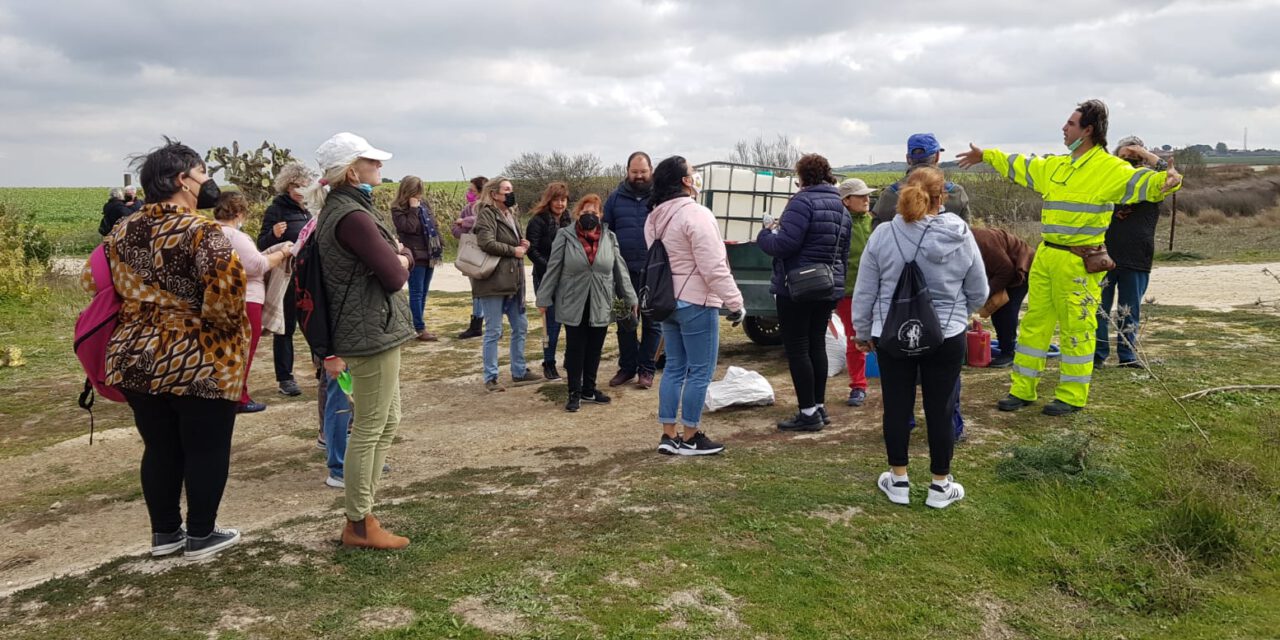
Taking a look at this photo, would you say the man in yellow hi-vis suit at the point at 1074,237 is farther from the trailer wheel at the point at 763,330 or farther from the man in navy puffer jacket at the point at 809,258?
the trailer wheel at the point at 763,330

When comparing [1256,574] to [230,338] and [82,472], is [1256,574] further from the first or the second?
[82,472]

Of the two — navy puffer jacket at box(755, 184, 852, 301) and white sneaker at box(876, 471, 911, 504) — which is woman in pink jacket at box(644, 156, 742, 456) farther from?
white sneaker at box(876, 471, 911, 504)

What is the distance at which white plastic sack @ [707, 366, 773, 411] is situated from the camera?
263 inches

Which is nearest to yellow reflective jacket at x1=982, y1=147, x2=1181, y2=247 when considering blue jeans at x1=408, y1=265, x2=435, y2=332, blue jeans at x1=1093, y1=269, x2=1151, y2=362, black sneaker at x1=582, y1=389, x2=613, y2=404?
blue jeans at x1=1093, y1=269, x2=1151, y2=362

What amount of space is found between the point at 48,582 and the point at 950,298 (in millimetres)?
4086

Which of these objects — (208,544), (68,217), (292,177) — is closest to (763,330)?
(292,177)

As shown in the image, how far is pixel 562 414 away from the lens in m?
6.85

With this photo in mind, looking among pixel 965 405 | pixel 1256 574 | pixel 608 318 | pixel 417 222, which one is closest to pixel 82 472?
pixel 608 318

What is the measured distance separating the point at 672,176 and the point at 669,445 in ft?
5.26

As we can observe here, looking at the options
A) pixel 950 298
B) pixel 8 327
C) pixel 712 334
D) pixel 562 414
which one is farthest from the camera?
pixel 8 327

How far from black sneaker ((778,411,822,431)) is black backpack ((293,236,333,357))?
322cm

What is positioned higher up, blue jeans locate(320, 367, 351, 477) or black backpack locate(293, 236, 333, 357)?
black backpack locate(293, 236, 333, 357)

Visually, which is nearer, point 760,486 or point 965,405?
point 760,486

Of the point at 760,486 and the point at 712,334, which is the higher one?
the point at 712,334
